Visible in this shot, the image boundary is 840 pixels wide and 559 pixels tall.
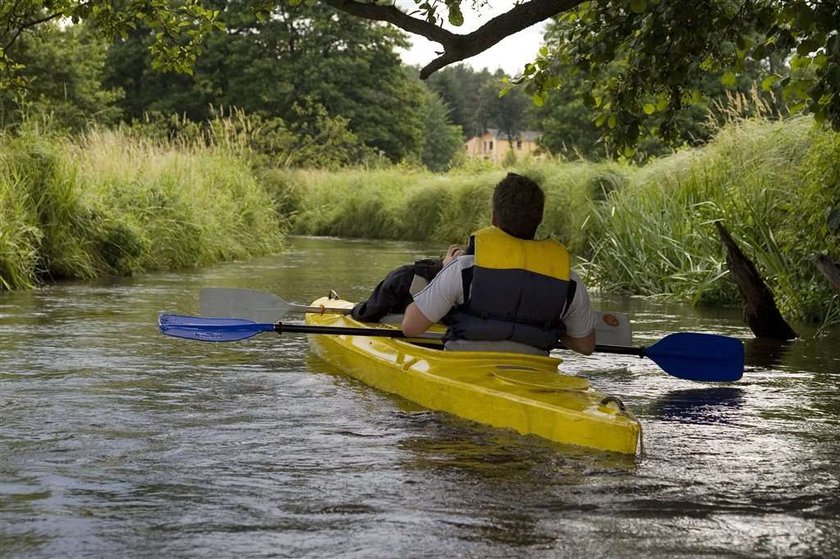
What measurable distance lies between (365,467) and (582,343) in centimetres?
166

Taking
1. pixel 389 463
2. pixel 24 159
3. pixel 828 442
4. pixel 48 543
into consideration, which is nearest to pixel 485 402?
pixel 389 463

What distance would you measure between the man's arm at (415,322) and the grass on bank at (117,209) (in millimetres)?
6899

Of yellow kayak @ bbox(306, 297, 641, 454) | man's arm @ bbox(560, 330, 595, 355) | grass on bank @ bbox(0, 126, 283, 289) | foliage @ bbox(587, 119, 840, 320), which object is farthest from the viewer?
grass on bank @ bbox(0, 126, 283, 289)

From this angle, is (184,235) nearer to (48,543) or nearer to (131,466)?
(131,466)

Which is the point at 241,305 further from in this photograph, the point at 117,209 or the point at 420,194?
the point at 420,194

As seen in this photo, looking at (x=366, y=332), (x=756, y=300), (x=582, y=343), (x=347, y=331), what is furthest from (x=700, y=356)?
(x=756, y=300)

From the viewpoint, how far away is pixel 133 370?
7.80m

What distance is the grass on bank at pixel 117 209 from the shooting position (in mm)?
13023

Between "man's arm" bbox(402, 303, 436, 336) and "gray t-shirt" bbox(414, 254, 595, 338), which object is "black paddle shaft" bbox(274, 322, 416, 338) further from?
"gray t-shirt" bbox(414, 254, 595, 338)

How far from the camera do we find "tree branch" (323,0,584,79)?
6.71 m

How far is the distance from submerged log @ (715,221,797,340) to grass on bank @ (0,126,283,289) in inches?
273

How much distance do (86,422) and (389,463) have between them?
1.73m

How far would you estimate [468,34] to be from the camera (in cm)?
675

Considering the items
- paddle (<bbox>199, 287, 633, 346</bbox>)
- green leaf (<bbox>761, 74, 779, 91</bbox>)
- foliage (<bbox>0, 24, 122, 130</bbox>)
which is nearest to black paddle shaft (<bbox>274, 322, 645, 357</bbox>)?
paddle (<bbox>199, 287, 633, 346</bbox>)
